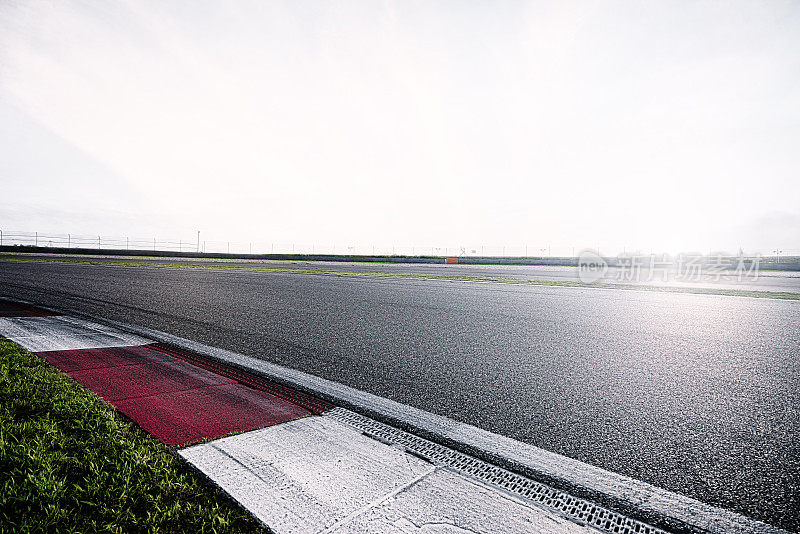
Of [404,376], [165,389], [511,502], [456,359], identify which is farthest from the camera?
[456,359]

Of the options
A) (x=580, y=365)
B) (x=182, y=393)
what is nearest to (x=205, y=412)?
(x=182, y=393)

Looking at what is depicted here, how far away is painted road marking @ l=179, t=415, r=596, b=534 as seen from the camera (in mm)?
1697

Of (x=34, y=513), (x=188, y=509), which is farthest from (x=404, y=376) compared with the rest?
(x=34, y=513)

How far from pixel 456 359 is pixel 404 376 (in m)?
0.75

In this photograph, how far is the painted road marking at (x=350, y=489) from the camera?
5.57 feet

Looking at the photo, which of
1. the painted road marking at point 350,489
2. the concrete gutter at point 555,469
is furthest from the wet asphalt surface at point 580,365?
the painted road marking at point 350,489

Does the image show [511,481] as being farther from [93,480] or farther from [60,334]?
[60,334]

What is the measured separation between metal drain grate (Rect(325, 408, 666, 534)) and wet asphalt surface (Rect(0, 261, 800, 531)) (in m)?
0.40

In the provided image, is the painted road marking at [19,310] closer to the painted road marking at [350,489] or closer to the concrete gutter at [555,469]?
the concrete gutter at [555,469]

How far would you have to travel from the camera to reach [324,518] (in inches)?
67.7

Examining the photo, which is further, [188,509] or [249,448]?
[249,448]

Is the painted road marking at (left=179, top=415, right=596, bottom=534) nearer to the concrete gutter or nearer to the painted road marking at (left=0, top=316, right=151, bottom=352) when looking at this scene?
the concrete gutter

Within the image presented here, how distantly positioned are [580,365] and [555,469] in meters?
2.08

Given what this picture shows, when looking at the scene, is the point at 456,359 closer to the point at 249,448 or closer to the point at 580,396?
the point at 580,396
